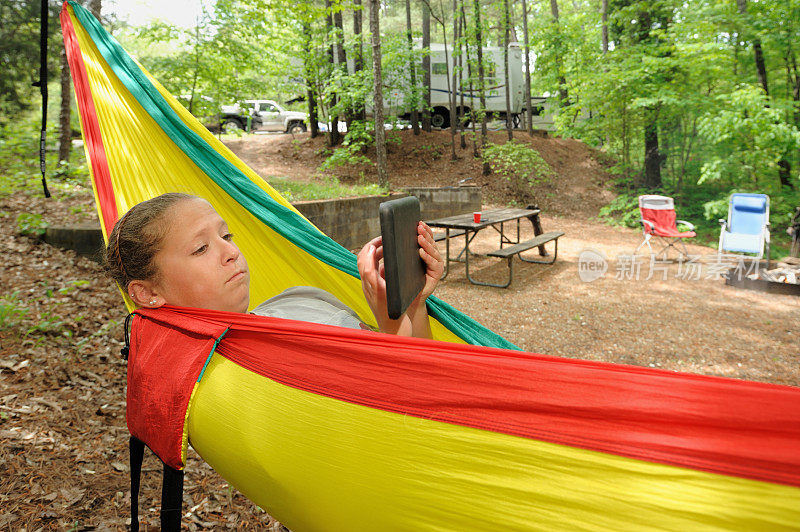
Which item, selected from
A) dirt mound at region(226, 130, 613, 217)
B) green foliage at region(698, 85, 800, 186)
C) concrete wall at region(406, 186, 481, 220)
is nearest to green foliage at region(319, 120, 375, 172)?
dirt mound at region(226, 130, 613, 217)

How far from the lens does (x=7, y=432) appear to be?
5.87ft

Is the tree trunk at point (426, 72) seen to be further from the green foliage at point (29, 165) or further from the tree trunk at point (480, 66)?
the green foliage at point (29, 165)

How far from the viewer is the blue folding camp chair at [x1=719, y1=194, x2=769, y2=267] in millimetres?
5453

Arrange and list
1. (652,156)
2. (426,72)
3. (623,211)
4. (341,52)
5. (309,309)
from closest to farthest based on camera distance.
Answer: (309,309)
(623,211)
(652,156)
(341,52)
(426,72)

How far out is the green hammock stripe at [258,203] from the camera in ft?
4.94

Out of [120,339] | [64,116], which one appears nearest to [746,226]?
[120,339]

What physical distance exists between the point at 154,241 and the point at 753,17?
28.9 ft

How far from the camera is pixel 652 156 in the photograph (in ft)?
28.7

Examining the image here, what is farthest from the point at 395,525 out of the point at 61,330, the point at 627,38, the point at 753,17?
the point at 627,38

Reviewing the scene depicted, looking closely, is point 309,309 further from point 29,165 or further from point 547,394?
point 29,165

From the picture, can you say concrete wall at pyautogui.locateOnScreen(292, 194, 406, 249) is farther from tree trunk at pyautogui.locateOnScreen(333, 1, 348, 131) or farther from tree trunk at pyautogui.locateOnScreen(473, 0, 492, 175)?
tree trunk at pyautogui.locateOnScreen(333, 1, 348, 131)

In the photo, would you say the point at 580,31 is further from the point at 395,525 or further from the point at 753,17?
the point at 395,525

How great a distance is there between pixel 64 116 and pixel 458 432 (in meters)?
5.51

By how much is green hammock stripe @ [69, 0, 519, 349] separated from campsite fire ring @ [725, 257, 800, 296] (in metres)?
4.26
